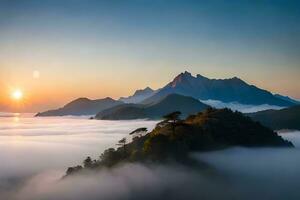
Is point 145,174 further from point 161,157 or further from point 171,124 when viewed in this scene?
point 171,124

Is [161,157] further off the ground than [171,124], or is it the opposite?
[171,124]

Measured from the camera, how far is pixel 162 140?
18862 cm

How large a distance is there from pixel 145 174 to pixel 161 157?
11229 millimetres

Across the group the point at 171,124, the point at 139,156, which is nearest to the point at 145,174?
the point at 139,156

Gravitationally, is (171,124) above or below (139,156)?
above

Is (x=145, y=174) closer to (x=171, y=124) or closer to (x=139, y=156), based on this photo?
(x=139, y=156)

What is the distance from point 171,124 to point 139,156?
21.6 metres

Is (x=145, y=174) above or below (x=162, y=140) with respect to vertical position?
below

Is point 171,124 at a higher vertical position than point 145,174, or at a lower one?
higher

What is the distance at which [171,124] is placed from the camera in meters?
197

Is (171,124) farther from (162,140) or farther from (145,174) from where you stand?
(145,174)

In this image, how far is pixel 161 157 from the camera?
199000mm

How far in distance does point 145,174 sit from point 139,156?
9.94 metres

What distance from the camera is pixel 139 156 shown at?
195 meters
